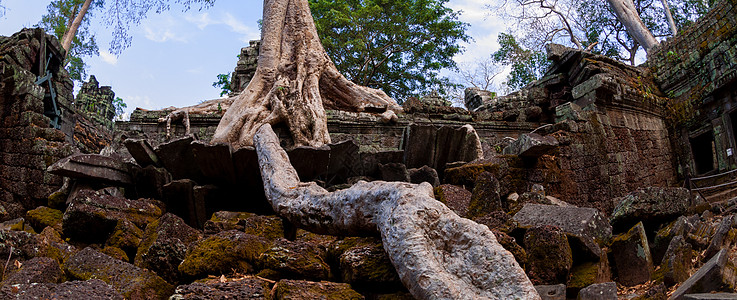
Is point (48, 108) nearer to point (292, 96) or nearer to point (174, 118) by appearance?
point (174, 118)

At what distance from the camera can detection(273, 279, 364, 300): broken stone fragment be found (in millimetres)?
1849

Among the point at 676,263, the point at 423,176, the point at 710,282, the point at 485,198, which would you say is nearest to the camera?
the point at 710,282

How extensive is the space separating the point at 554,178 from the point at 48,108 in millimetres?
8229

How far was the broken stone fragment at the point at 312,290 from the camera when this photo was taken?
185cm

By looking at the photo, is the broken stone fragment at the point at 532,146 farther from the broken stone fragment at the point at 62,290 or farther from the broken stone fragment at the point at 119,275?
the broken stone fragment at the point at 62,290

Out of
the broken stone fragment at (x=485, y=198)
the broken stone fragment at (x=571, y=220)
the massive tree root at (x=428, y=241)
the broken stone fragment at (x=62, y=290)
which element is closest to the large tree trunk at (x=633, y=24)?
the broken stone fragment at (x=485, y=198)

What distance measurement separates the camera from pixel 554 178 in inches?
192

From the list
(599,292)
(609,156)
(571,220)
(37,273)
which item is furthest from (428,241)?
(609,156)

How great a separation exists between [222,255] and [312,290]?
544 mm

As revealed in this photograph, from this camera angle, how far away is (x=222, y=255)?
86.6 inches

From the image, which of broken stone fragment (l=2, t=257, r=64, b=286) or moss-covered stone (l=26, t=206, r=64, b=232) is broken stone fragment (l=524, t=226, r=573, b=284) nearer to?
broken stone fragment (l=2, t=257, r=64, b=286)

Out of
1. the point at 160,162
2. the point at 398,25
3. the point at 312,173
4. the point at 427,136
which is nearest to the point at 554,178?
the point at 427,136

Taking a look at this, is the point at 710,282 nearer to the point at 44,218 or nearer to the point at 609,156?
the point at 44,218

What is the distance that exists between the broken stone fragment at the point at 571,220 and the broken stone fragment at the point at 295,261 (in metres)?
1.06
